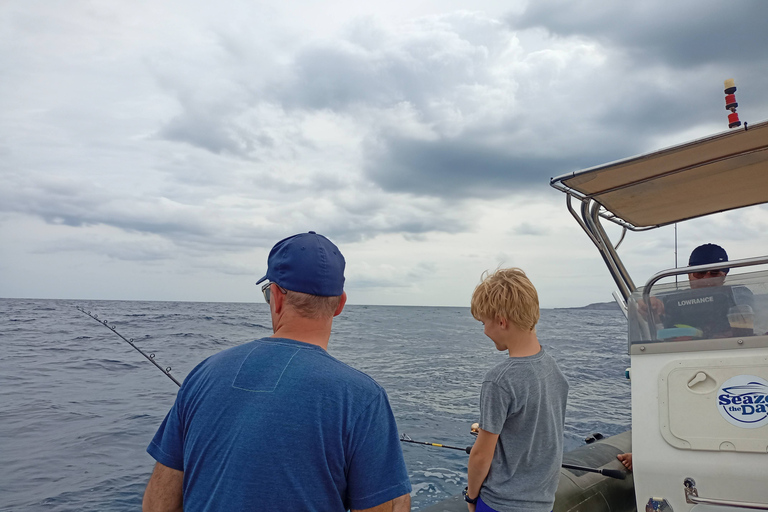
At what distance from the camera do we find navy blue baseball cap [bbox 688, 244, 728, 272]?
3.29 meters

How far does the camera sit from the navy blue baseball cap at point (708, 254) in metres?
3.29

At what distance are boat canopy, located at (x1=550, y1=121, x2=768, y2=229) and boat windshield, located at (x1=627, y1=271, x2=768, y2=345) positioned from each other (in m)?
0.75

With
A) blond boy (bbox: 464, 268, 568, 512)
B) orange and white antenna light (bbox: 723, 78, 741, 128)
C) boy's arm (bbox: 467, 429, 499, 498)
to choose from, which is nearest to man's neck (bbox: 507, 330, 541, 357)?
blond boy (bbox: 464, 268, 568, 512)

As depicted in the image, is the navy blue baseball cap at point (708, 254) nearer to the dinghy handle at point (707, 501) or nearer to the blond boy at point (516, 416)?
the dinghy handle at point (707, 501)

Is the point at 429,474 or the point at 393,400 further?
the point at 393,400

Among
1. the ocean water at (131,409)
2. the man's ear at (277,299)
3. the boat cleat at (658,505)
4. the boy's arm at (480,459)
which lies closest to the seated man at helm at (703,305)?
the boat cleat at (658,505)

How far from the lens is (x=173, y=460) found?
4.58 ft

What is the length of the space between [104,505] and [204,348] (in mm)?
14777

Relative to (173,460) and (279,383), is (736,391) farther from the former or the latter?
(173,460)

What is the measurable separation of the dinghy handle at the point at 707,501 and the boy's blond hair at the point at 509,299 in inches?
45.8

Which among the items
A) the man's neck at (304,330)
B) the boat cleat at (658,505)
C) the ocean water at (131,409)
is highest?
the man's neck at (304,330)

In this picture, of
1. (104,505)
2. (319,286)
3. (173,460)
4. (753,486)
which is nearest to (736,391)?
(753,486)

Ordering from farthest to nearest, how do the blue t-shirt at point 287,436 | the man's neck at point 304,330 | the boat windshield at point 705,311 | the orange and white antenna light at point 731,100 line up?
the orange and white antenna light at point 731,100
the boat windshield at point 705,311
the man's neck at point 304,330
the blue t-shirt at point 287,436

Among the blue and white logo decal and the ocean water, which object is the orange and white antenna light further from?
the ocean water
